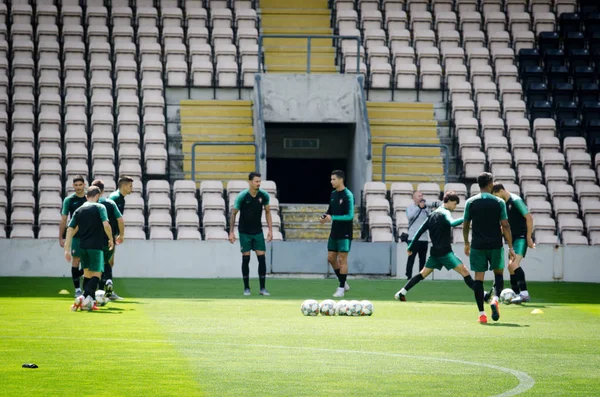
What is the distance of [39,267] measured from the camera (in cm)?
2444

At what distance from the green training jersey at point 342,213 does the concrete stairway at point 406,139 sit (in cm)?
844

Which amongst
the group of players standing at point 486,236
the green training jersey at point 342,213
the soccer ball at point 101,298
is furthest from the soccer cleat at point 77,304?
the green training jersey at point 342,213

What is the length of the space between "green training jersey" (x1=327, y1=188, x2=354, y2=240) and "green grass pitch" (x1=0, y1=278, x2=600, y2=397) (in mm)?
1748

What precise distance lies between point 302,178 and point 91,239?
59.3 feet

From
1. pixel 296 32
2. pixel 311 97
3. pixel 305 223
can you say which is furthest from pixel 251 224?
pixel 296 32

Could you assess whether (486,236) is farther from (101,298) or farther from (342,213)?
(101,298)

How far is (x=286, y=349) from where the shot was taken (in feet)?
36.5

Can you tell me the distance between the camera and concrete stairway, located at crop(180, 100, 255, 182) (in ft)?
94.5

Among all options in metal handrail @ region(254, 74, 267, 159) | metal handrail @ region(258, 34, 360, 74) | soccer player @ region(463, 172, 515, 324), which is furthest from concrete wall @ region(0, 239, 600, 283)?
soccer player @ region(463, 172, 515, 324)

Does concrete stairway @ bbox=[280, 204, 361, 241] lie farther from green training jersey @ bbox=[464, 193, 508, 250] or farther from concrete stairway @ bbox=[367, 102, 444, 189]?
green training jersey @ bbox=[464, 193, 508, 250]

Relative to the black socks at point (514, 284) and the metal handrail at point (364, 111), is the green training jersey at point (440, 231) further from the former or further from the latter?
the metal handrail at point (364, 111)

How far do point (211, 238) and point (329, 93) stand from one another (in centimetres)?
609

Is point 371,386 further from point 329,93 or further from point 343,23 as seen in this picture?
point 343,23

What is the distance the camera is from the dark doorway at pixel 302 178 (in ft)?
109
